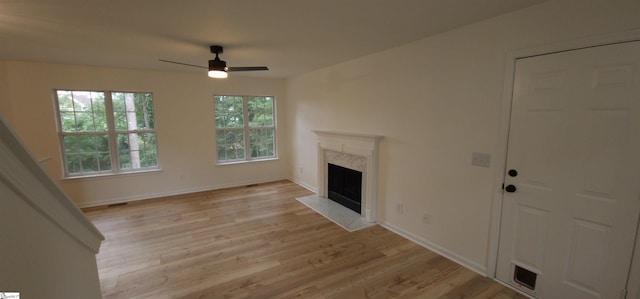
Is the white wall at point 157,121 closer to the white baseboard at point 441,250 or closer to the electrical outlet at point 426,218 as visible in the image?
the white baseboard at point 441,250

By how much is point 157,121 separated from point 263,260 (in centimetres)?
369

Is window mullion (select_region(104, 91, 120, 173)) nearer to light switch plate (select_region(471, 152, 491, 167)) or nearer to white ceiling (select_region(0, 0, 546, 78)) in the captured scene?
white ceiling (select_region(0, 0, 546, 78))

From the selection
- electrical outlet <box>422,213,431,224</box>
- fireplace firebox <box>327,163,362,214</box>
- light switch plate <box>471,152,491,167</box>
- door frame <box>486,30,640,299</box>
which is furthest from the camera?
fireplace firebox <box>327,163,362,214</box>

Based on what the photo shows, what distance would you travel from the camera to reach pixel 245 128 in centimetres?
598

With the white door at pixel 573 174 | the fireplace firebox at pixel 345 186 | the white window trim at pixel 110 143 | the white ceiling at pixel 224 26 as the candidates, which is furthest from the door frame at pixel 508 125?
the white window trim at pixel 110 143

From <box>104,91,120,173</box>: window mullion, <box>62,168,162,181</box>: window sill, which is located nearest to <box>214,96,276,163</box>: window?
<box>62,168,162,181</box>: window sill

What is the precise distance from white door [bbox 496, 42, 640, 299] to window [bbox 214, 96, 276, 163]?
4.95 m

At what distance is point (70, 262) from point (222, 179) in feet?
16.4

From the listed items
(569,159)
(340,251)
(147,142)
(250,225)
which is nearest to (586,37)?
(569,159)

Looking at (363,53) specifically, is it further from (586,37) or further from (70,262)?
(70,262)

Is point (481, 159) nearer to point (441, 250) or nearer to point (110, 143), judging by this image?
point (441, 250)

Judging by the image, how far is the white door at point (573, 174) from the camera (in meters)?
1.83

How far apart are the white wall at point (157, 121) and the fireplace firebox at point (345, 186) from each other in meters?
1.98

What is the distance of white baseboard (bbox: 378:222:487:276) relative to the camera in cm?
269
